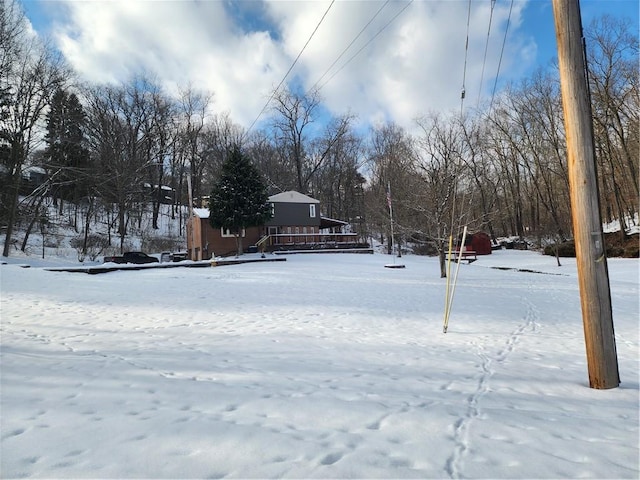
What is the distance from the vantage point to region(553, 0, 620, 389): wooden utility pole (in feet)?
13.4

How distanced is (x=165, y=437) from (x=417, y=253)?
130 ft

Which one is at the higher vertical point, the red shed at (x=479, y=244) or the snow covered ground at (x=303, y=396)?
the red shed at (x=479, y=244)

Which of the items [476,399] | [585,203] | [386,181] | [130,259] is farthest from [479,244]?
[476,399]

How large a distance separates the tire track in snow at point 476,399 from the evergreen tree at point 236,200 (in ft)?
82.5

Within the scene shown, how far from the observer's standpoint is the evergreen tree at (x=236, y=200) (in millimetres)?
30750

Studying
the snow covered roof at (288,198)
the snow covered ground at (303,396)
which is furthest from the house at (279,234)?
the snow covered ground at (303,396)

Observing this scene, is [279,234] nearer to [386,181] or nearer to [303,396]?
[386,181]

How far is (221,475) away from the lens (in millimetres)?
2346

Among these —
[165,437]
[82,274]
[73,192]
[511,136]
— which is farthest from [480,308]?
[73,192]

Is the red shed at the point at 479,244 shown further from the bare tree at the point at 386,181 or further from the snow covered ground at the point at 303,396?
the snow covered ground at the point at 303,396

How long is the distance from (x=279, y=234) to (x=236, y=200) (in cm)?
700

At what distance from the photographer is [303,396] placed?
382cm

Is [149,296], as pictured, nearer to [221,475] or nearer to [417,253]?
[221,475]

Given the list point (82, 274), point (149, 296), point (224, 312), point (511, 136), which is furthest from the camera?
point (511, 136)
